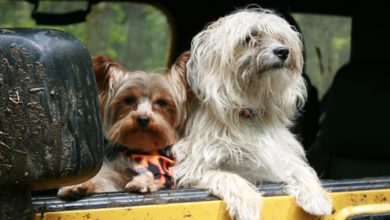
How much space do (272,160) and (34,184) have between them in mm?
1520

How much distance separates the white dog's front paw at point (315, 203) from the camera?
2.36 meters

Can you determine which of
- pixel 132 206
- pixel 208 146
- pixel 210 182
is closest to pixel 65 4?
pixel 208 146

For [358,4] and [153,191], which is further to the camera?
[358,4]

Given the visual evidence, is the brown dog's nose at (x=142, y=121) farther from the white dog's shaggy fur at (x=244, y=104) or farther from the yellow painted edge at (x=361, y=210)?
the yellow painted edge at (x=361, y=210)

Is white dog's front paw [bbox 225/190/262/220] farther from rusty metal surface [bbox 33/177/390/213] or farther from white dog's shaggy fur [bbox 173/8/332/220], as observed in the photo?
white dog's shaggy fur [bbox 173/8/332/220]

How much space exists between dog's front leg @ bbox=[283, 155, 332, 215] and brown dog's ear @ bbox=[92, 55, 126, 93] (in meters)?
0.86

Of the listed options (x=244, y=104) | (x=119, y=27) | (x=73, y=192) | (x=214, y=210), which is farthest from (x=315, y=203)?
(x=119, y=27)

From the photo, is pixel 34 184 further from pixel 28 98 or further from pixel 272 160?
pixel 272 160

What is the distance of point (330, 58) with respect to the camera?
492cm

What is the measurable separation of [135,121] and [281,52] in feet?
2.34

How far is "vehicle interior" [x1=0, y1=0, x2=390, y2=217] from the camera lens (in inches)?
159

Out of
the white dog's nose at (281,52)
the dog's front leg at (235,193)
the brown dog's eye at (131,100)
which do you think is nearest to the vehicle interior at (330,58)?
the white dog's nose at (281,52)

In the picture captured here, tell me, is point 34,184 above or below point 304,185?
above

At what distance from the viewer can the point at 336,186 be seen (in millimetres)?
2537
